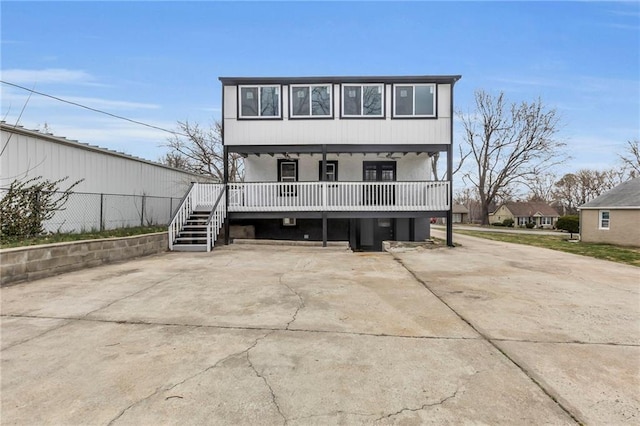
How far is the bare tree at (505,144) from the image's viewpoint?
33.9 m

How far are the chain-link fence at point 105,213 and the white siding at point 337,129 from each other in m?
4.61

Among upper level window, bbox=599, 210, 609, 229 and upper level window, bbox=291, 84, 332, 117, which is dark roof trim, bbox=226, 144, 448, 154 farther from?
upper level window, bbox=599, 210, 609, 229

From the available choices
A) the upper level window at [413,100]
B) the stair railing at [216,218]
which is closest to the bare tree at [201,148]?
the stair railing at [216,218]

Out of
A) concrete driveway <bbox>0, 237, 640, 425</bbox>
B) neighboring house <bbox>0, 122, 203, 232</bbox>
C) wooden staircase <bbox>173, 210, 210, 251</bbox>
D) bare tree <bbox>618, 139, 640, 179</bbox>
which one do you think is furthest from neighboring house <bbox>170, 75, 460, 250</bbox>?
bare tree <bbox>618, 139, 640, 179</bbox>

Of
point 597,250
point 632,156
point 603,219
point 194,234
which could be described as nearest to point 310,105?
point 194,234

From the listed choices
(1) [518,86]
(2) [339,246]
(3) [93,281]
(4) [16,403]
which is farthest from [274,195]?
(1) [518,86]

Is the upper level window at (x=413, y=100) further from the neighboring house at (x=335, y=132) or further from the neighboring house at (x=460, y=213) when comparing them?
the neighboring house at (x=460, y=213)

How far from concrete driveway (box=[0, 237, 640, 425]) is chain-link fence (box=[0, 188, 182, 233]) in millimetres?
3865

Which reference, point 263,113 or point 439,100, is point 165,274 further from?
point 439,100

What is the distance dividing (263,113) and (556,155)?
3513 cm

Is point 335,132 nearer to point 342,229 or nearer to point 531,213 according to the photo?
point 342,229

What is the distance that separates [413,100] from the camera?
40.4 feet

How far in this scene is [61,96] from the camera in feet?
44.3

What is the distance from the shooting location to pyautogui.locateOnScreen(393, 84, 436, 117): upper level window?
40.2 feet
